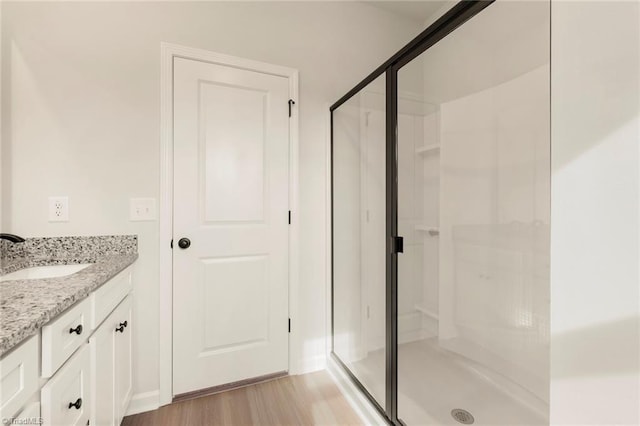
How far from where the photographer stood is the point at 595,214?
0.45 m

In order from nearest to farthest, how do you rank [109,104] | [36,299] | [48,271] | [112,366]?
[36,299] < [112,366] < [48,271] < [109,104]

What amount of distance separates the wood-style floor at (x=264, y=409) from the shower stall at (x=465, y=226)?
228 mm

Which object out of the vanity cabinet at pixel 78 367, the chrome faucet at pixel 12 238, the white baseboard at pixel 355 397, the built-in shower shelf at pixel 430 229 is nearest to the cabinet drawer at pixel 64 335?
the vanity cabinet at pixel 78 367

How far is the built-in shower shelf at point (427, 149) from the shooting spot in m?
1.50

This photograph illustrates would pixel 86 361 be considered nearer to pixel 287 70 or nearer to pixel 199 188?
pixel 199 188

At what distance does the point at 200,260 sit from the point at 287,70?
1.41m

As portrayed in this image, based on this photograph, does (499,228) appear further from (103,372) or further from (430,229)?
(103,372)

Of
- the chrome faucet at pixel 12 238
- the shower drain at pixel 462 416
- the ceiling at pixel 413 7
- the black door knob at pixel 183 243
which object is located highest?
the ceiling at pixel 413 7

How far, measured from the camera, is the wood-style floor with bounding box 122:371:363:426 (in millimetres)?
1556

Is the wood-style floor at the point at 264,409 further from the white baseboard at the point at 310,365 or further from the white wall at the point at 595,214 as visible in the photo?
the white wall at the point at 595,214

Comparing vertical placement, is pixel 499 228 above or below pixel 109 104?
below

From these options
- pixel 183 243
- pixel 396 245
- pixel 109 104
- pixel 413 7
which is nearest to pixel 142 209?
pixel 183 243

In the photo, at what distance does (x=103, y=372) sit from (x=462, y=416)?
1.67m

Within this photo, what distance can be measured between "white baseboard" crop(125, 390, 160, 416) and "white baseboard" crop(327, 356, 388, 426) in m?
1.10
